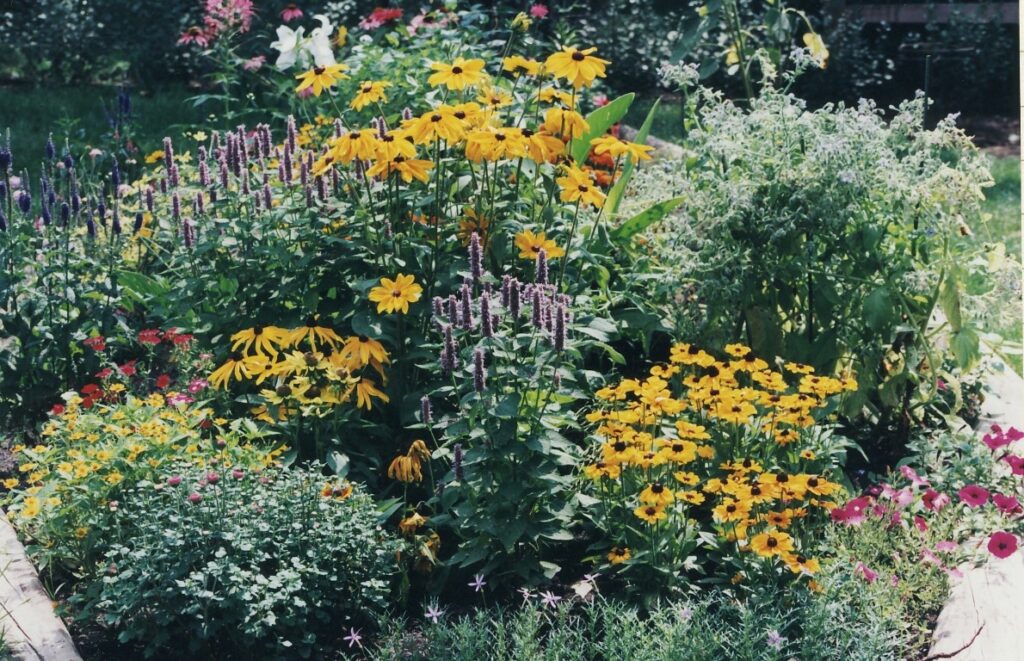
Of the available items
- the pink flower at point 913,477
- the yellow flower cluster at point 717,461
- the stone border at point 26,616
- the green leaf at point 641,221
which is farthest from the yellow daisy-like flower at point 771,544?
the stone border at point 26,616

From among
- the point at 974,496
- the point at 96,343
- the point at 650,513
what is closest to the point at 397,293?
the point at 650,513

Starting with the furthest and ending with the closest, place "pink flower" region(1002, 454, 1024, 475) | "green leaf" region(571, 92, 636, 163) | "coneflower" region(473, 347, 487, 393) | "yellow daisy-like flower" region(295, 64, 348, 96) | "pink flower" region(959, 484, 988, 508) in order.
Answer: "green leaf" region(571, 92, 636, 163) → "yellow daisy-like flower" region(295, 64, 348, 96) → "pink flower" region(1002, 454, 1024, 475) → "pink flower" region(959, 484, 988, 508) → "coneflower" region(473, 347, 487, 393)

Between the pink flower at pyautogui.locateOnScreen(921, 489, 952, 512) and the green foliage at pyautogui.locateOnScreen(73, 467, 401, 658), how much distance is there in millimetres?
1468

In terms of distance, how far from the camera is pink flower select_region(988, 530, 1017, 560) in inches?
127

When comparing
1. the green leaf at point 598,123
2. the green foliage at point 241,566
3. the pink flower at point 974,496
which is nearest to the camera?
the green foliage at point 241,566

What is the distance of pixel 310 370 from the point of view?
3457 millimetres

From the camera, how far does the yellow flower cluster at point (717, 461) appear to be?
10.1 ft

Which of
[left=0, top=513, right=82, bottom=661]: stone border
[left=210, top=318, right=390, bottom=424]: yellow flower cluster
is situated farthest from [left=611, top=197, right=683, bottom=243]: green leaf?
[left=0, top=513, right=82, bottom=661]: stone border

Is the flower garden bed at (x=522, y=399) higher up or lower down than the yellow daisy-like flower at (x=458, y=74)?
lower down

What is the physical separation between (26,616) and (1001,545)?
249cm

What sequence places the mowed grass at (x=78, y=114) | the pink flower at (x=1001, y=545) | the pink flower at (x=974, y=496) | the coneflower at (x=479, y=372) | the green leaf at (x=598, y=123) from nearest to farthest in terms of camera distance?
the coneflower at (x=479, y=372) → the pink flower at (x=1001, y=545) → the pink flower at (x=974, y=496) → the green leaf at (x=598, y=123) → the mowed grass at (x=78, y=114)

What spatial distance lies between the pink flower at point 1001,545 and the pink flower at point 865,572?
0.36 meters

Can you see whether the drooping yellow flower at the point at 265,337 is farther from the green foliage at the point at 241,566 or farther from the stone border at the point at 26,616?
the stone border at the point at 26,616

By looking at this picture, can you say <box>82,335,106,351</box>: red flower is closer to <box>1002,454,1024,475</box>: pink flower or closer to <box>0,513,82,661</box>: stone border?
<box>0,513,82,661</box>: stone border
